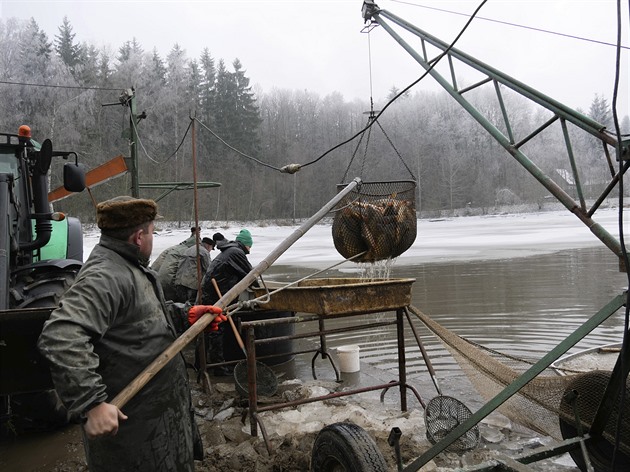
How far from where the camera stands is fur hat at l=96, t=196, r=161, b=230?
267 cm

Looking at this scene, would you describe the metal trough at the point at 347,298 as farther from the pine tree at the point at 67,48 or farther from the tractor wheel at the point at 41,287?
the pine tree at the point at 67,48

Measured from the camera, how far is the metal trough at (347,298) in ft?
15.2

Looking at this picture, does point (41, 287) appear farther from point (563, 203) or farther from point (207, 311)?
point (563, 203)

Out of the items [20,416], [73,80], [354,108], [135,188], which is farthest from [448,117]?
[20,416]

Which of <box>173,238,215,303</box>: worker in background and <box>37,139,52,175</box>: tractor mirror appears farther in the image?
<box>173,238,215,303</box>: worker in background

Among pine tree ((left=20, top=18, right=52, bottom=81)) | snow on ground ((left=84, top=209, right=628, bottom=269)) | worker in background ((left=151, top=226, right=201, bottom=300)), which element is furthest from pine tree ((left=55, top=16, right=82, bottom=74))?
worker in background ((left=151, top=226, right=201, bottom=300))

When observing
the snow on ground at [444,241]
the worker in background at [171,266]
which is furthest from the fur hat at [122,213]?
the snow on ground at [444,241]

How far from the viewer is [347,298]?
15.5 feet

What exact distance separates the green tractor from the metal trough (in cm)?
194

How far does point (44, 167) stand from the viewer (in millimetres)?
5359

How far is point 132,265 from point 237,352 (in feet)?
15.5

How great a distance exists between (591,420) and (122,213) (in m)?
3.22

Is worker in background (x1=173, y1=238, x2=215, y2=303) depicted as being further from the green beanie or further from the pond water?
the pond water

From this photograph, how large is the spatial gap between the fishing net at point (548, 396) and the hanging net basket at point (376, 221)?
1.05 meters
